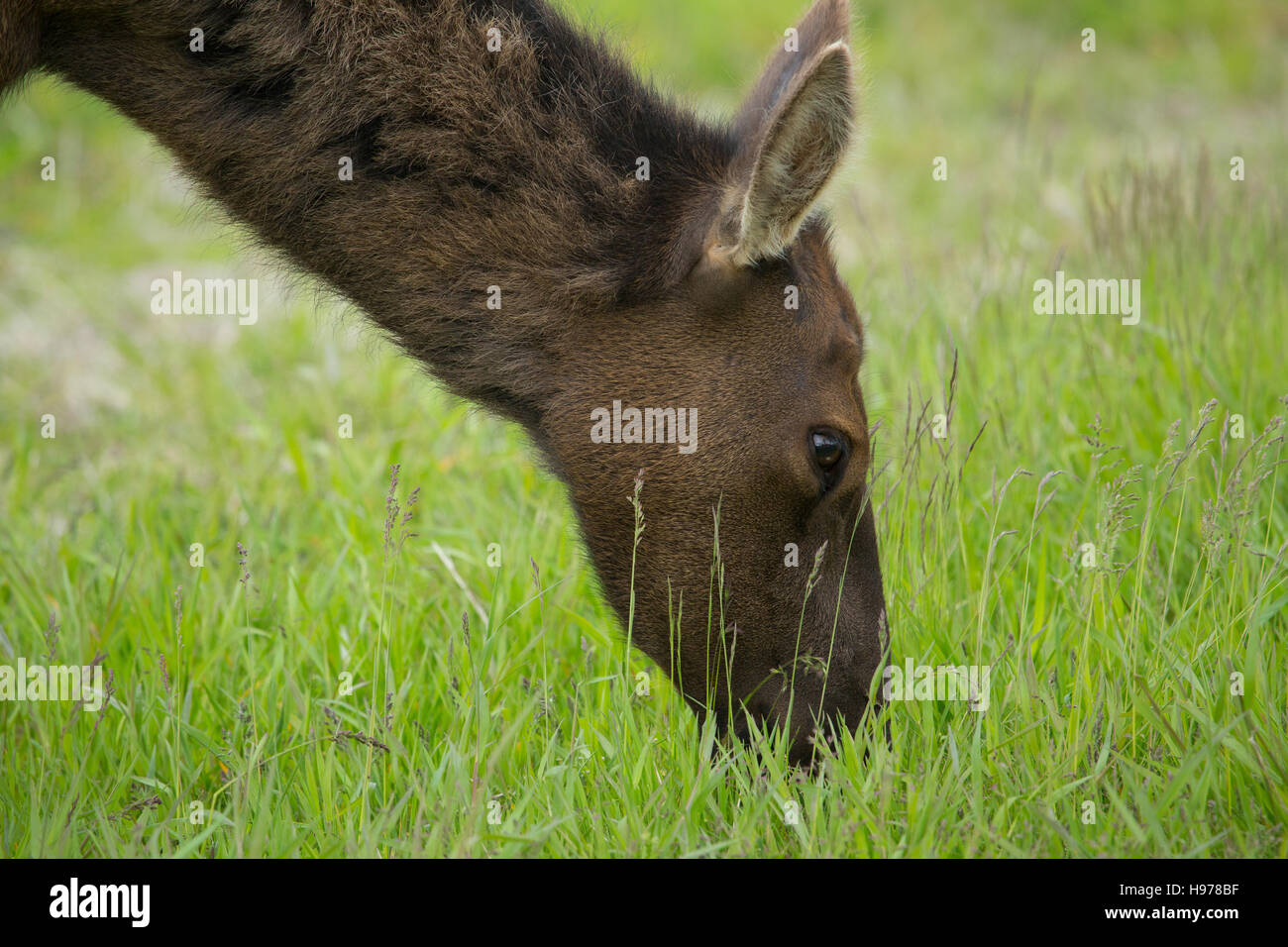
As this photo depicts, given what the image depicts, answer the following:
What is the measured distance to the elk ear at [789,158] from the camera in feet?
9.91

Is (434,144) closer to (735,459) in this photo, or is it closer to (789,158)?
(789,158)

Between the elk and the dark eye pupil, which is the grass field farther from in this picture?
the dark eye pupil

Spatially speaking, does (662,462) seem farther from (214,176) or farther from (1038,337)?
(1038,337)

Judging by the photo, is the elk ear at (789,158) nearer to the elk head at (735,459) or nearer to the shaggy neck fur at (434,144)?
the elk head at (735,459)

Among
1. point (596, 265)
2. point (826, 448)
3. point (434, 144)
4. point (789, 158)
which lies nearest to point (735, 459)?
point (826, 448)

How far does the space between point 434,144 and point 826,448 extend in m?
1.29

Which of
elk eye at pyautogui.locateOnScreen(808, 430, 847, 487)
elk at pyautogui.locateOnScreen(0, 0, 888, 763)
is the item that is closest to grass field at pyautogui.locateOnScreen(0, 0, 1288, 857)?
elk at pyautogui.locateOnScreen(0, 0, 888, 763)

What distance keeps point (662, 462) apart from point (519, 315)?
1.80ft

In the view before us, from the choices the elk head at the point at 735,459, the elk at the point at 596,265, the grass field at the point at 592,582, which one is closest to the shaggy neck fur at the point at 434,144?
the elk at the point at 596,265

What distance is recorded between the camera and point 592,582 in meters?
3.85

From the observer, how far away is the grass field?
293 cm

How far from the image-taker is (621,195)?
3311 mm

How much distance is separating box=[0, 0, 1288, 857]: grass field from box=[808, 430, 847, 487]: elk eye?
0.43 meters
